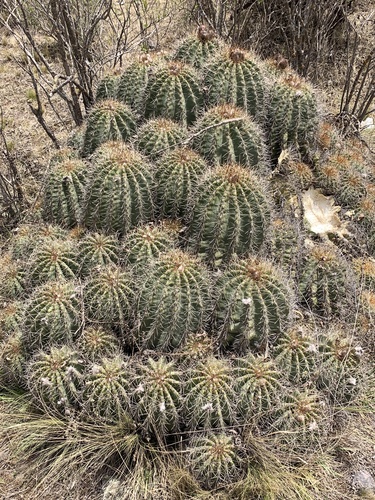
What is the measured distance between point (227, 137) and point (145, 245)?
0.89 m

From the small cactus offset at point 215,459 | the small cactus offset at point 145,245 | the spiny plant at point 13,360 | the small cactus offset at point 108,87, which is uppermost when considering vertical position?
the small cactus offset at point 108,87

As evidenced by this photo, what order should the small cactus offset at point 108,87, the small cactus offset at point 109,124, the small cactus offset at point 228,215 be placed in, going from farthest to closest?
the small cactus offset at point 108,87 → the small cactus offset at point 109,124 → the small cactus offset at point 228,215

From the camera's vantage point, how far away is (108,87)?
4.02 metres

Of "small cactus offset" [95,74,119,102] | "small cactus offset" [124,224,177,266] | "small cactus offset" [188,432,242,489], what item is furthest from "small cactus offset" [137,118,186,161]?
"small cactus offset" [188,432,242,489]

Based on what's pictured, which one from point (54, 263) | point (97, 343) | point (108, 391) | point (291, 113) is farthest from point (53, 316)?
point (291, 113)

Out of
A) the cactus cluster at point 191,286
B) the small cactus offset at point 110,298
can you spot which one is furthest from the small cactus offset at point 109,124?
the small cactus offset at point 110,298

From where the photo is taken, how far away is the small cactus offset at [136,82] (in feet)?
12.5

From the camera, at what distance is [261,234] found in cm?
302

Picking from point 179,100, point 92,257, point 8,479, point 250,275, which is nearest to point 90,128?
point 179,100

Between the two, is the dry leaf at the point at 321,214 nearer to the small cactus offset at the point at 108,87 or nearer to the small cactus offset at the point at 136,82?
the small cactus offset at the point at 136,82

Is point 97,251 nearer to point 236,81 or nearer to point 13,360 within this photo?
point 13,360

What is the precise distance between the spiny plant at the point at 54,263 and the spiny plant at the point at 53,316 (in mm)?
149

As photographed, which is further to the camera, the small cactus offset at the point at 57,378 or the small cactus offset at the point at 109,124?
the small cactus offset at the point at 109,124

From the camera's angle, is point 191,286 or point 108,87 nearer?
point 191,286
